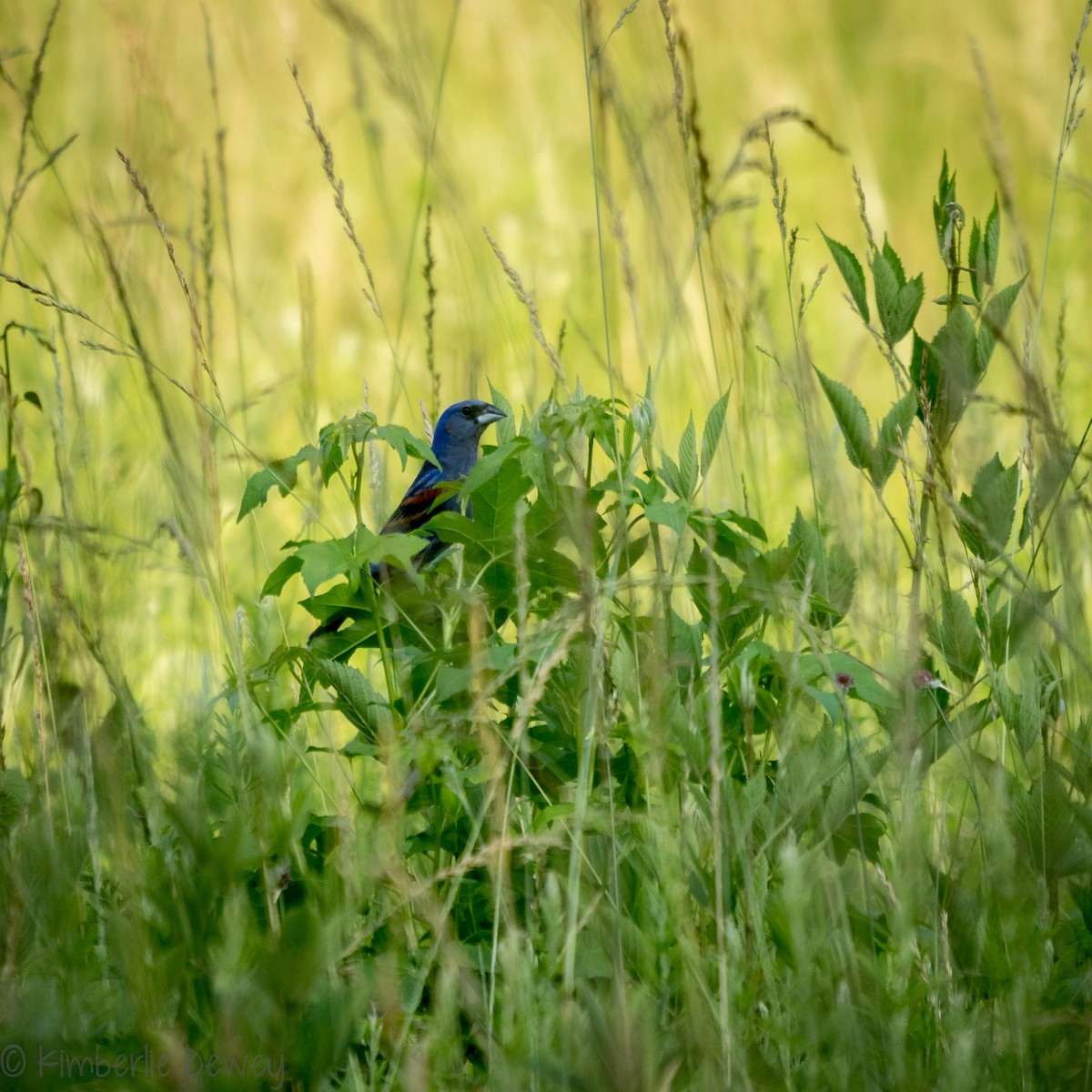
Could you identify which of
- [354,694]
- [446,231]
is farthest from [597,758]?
[446,231]

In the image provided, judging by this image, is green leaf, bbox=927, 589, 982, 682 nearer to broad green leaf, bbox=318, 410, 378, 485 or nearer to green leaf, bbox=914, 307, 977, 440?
green leaf, bbox=914, 307, 977, 440

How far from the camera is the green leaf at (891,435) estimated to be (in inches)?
69.6

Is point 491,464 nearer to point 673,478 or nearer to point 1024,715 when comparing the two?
point 673,478

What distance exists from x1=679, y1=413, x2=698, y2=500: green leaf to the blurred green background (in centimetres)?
19

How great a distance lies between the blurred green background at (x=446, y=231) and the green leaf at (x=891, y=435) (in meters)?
0.07

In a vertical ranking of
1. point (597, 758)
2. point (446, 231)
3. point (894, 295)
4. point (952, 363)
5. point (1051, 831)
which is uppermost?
point (446, 231)

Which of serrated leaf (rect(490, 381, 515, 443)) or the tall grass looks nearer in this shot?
the tall grass

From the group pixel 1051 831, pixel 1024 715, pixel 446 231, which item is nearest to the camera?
pixel 1051 831

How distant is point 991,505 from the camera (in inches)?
69.6

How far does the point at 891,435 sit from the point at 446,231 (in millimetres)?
1427

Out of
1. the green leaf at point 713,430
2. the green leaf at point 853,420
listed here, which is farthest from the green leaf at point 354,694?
the green leaf at point 853,420

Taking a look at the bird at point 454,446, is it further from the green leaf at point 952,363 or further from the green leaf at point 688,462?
the green leaf at point 952,363

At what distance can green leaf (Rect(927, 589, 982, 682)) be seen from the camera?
175 cm

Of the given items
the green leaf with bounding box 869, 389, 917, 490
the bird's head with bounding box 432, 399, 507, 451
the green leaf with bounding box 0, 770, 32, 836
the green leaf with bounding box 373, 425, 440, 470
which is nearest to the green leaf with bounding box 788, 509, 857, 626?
the green leaf with bounding box 869, 389, 917, 490
